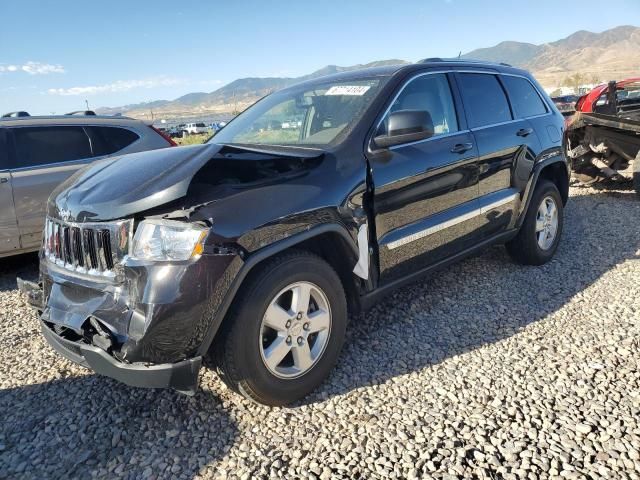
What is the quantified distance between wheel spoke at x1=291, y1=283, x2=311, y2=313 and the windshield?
95cm

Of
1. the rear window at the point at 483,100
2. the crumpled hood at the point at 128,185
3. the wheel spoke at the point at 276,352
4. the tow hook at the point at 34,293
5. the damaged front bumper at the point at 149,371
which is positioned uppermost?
the rear window at the point at 483,100

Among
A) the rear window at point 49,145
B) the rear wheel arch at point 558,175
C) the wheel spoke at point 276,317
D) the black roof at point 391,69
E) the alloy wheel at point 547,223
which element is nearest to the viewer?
the wheel spoke at point 276,317

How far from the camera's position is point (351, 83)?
11.6ft

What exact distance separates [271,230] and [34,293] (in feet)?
5.04

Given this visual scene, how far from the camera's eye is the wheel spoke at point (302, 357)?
2.68 metres

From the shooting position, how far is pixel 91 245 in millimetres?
2496

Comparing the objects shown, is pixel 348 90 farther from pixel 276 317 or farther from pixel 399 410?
pixel 399 410

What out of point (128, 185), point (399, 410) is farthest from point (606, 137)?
point (128, 185)

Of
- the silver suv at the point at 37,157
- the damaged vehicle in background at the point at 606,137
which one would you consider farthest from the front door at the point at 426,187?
the damaged vehicle in background at the point at 606,137

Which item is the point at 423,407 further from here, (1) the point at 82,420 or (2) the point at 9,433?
(2) the point at 9,433

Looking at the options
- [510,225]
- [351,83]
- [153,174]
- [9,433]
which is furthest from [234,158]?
[510,225]

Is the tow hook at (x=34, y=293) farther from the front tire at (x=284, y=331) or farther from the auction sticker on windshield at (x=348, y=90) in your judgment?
the auction sticker on windshield at (x=348, y=90)

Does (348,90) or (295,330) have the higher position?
(348,90)

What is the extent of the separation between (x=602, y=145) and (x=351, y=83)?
236 inches
